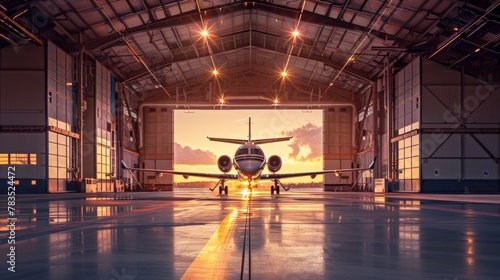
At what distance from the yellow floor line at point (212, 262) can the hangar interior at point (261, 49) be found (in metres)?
27.0

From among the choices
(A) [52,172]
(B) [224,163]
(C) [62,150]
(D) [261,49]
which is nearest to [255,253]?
(B) [224,163]

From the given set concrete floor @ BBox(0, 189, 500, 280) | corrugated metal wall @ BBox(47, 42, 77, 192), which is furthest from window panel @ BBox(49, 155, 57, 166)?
concrete floor @ BBox(0, 189, 500, 280)

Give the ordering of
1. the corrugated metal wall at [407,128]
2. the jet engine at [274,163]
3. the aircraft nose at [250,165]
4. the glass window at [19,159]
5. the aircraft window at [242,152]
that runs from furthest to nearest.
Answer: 1. the corrugated metal wall at [407,128]
2. the glass window at [19,159]
3. the jet engine at [274,163]
4. the aircraft window at [242,152]
5. the aircraft nose at [250,165]

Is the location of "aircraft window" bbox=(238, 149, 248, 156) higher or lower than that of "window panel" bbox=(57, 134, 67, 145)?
lower

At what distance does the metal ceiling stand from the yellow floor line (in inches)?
1056

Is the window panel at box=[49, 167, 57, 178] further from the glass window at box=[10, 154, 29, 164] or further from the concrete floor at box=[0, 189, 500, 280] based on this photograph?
the concrete floor at box=[0, 189, 500, 280]

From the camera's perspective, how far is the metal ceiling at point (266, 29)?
31781mm

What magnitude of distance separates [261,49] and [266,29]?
187 inches

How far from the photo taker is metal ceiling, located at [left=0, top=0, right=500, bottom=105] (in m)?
31.8

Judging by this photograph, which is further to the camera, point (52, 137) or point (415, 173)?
point (415, 173)

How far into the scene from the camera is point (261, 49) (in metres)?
48.6

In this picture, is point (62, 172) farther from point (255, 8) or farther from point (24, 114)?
point (255, 8)

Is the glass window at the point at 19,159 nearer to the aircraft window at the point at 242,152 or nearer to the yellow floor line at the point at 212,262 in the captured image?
the aircraft window at the point at 242,152

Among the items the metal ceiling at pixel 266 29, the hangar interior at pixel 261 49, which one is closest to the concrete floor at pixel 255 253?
the metal ceiling at pixel 266 29
